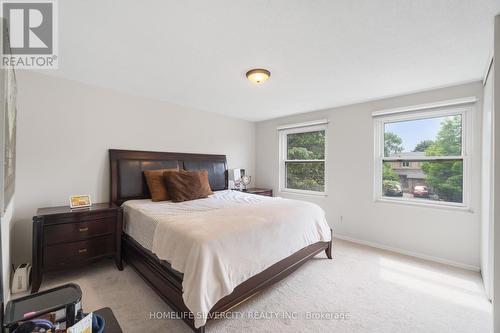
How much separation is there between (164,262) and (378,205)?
126 inches

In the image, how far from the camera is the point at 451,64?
227cm

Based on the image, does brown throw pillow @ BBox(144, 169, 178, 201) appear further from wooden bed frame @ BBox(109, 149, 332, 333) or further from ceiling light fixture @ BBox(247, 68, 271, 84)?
ceiling light fixture @ BBox(247, 68, 271, 84)

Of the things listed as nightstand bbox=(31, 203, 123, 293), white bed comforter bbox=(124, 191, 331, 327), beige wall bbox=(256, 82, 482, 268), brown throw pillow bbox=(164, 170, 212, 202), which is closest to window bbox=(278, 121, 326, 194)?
beige wall bbox=(256, 82, 482, 268)

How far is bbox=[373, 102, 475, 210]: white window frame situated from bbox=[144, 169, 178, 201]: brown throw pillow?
129 inches

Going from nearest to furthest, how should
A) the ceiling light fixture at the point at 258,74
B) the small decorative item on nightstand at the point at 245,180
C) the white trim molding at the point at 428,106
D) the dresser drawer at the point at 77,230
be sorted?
1. the dresser drawer at the point at 77,230
2. the ceiling light fixture at the point at 258,74
3. the white trim molding at the point at 428,106
4. the small decorative item on nightstand at the point at 245,180

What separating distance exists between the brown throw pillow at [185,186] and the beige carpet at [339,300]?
1.04 meters

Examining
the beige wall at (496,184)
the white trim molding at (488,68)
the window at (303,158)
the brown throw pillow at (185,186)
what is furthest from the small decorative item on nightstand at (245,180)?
the white trim molding at (488,68)

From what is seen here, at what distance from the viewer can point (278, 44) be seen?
1.95 m

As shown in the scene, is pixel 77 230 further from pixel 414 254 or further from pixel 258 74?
pixel 414 254

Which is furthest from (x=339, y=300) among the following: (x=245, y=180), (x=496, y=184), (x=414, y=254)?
(x=245, y=180)

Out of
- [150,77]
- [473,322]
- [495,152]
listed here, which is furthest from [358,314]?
[150,77]

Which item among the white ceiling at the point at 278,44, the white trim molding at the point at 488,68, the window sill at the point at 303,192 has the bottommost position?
the window sill at the point at 303,192

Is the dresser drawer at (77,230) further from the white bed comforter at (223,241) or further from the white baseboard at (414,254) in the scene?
the white baseboard at (414,254)

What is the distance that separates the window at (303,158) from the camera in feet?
13.8
